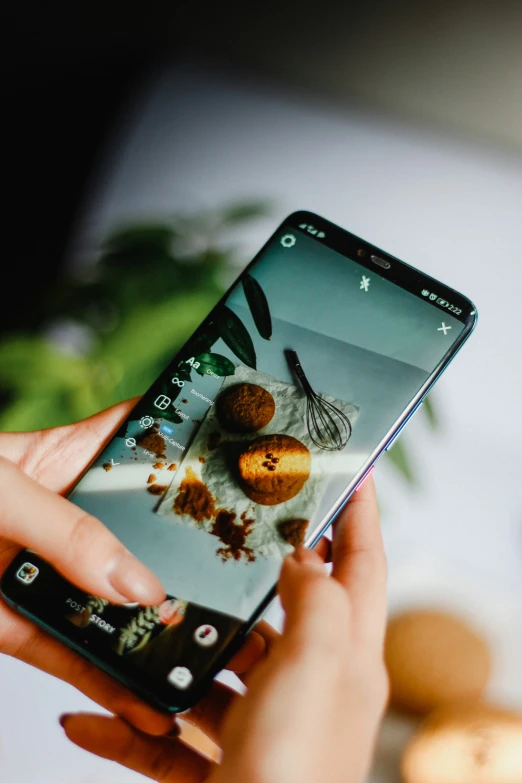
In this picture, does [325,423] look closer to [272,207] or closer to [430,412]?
[430,412]

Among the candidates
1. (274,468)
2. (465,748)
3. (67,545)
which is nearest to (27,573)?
(67,545)

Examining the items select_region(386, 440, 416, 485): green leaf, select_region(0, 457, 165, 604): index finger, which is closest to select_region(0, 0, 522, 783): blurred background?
select_region(386, 440, 416, 485): green leaf

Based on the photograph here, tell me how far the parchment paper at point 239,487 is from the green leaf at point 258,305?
3cm

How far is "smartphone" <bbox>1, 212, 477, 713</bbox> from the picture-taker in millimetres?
345

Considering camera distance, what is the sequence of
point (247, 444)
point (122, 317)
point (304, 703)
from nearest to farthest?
point (304, 703)
point (247, 444)
point (122, 317)

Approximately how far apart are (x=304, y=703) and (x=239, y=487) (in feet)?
0.43

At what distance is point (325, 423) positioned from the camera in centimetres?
38

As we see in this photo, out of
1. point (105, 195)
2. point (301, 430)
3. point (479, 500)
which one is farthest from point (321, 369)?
point (105, 195)

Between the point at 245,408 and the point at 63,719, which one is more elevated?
the point at 245,408

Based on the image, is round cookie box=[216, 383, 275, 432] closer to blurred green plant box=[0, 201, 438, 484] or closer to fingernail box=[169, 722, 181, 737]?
blurred green plant box=[0, 201, 438, 484]

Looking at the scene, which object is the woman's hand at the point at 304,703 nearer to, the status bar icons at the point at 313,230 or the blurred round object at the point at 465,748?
the blurred round object at the point at 465,748

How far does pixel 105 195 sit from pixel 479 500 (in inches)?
16.1

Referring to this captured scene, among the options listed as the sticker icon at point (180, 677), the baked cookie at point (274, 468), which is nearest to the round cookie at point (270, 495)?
the baked cookie at point (274, 468)

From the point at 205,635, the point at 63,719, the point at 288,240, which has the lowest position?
the point at 63,719
